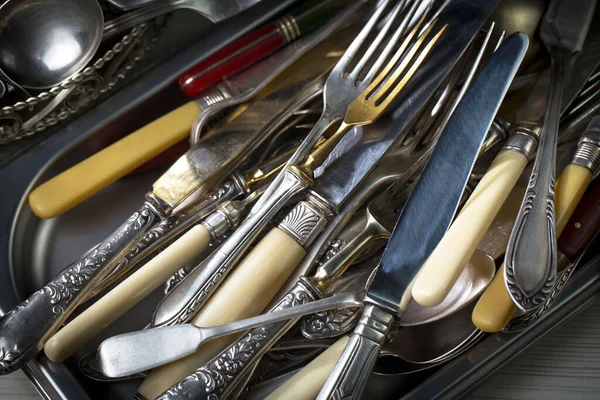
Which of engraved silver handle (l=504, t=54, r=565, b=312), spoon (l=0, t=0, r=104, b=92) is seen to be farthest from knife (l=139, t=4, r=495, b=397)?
spoon (l=0, t=0, r=104, b=92)

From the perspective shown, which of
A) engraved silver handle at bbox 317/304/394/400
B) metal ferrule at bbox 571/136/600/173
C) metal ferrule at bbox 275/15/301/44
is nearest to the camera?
engraved silver handle at bbox 317/304/394/400

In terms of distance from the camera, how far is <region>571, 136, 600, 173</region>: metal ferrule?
21.5 inches

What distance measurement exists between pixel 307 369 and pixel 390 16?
0.33m

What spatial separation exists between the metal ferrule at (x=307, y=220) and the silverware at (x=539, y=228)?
144mm

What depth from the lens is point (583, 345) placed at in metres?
0.59

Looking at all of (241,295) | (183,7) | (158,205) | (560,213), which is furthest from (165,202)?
(560,213)

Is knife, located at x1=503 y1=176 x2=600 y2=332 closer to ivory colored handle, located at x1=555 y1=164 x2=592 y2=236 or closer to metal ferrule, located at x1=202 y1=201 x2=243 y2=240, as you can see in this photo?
ivory colored handle, located at x1=555 y1=164 x2=592 y2=236

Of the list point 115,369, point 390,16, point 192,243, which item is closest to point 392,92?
point 390,16

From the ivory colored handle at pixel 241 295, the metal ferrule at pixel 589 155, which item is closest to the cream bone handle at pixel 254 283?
the ivory colored handle at pixel 241 295

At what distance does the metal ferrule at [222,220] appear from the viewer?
540 mm

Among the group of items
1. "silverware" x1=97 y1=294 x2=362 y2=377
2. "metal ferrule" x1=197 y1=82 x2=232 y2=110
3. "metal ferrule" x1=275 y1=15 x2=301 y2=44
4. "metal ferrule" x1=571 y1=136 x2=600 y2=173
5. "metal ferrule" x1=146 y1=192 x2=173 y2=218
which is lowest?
"silverware" x1=97 y1=294 x2=362 y2=377

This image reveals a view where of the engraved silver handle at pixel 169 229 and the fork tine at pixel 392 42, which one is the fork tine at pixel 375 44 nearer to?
the fork tine at pixel 392 42

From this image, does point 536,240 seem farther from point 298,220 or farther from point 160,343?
point 160,343

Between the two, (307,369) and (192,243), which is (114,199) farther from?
(307,369)
